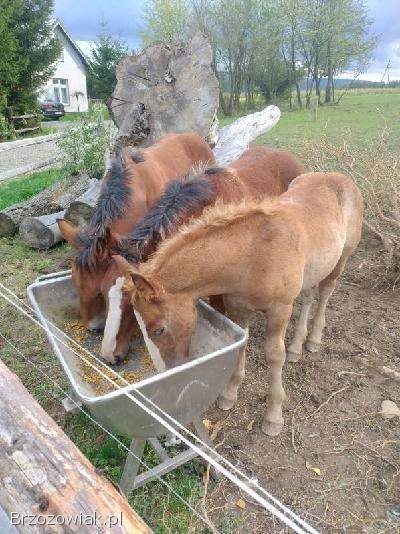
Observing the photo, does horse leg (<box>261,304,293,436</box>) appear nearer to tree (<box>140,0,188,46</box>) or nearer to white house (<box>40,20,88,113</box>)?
tree (<box>140,0,188,46</box>)

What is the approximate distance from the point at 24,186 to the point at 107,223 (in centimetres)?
723

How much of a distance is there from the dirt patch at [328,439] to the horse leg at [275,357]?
0.28 ft

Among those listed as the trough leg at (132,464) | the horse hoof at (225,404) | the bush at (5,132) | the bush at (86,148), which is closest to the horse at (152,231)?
the trough leg at (132,464)

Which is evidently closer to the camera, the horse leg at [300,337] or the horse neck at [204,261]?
the horse neck at [204,261]

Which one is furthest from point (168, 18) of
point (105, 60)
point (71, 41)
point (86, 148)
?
point (86, 148)

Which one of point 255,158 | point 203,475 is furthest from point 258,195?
point 203,475

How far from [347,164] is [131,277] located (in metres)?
3.97

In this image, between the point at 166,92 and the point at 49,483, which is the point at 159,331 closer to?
the point at 49,483

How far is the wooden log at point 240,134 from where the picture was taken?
6.46 metres

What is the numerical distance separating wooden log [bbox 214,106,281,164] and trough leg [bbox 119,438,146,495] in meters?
4.62

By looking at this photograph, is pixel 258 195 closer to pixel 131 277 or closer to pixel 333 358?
pixel 333 358

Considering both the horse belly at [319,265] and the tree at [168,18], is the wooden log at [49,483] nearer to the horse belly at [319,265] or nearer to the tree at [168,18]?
the horse belly at [319,265]

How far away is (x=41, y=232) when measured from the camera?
5973mm

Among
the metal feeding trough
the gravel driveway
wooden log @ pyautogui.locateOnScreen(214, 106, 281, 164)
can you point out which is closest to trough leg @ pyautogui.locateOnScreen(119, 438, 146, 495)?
the metal feeding trough
